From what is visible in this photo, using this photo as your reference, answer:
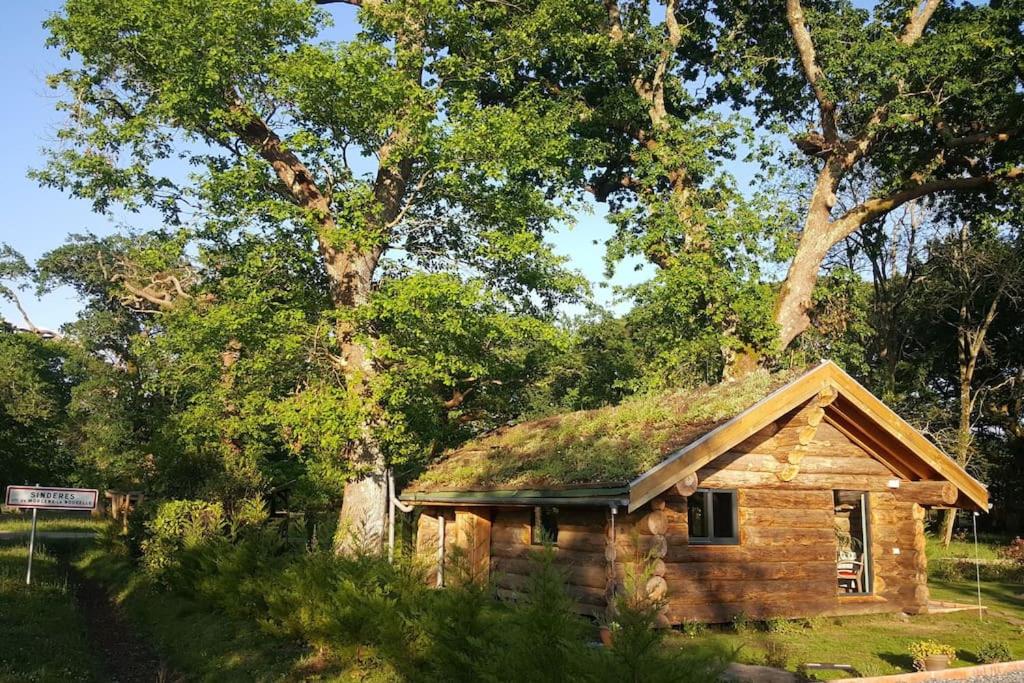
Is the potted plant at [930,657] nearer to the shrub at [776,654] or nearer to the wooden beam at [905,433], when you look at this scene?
the shrub at [776,654]

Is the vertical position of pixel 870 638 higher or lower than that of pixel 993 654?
lower

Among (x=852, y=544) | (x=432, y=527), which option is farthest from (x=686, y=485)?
(x=432, y=527)

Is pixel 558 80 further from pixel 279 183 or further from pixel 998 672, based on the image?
pixel 998 672

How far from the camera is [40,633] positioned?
48.7 feet

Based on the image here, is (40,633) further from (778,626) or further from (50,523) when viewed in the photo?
(50,523)

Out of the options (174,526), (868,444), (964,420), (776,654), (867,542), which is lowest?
(776,654)

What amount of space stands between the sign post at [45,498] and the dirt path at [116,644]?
1826 millimetres

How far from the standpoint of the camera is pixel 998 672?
11.1 metres

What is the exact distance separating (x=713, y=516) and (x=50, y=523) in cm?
4482

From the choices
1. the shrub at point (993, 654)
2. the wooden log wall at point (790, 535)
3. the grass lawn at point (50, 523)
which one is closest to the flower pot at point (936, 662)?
the shrub at point (993, 654)

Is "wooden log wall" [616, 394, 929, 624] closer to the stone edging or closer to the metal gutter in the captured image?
the metal gutter

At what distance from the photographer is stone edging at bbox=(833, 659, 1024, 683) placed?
32.8 ft

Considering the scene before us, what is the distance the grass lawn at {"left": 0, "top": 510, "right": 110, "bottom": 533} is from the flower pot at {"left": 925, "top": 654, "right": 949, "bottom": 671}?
107ft

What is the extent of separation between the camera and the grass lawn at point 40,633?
12.2 metres
